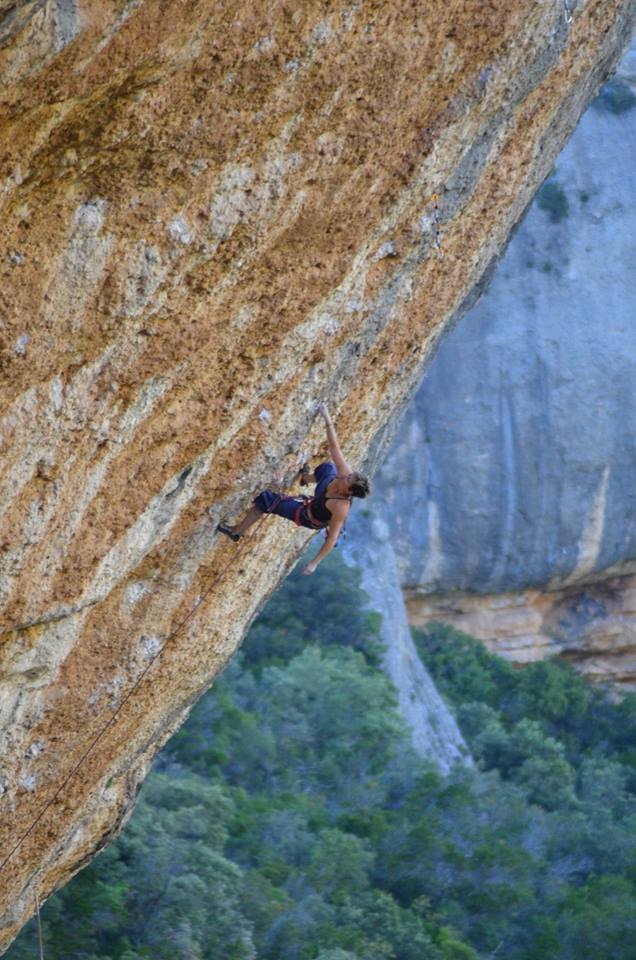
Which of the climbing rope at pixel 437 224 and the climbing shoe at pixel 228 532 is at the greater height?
the climbing rope at pixel 437 224

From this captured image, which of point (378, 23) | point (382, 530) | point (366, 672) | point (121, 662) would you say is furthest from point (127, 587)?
point (382, 530)

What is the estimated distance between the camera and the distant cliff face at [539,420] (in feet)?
95.1

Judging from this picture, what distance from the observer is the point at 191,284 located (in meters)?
6.88

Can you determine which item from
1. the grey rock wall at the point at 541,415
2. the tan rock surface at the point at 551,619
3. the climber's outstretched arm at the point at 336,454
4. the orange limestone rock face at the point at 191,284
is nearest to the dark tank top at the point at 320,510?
the climber's outstretched arm at the point at 336,454

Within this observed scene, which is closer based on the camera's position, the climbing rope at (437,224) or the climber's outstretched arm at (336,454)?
the climber's outstretched arm at (336,454)

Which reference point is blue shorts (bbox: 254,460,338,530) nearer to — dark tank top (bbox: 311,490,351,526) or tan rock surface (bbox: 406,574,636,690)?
dark tank top (bbox: 311,490,351,526)

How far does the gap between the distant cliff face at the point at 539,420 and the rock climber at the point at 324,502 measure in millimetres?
20466

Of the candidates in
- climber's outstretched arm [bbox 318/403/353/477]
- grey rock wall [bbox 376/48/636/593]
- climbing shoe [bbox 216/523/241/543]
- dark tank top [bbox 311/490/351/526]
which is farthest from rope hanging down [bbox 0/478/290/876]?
grey rock wall [bbox 376/48/636/593]

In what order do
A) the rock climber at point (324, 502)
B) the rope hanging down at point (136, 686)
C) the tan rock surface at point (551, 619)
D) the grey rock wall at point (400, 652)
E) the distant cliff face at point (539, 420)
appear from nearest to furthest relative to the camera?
1. the rock climber at point (324, 502)
2. the rope hanging down at point (136, 686)
3. the grey rock wall at point (400, 652)
4. the distant cliff face at point (539, 420)
5. the tan rock surface at point (551, 619)

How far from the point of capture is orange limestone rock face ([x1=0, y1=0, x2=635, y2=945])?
6.14 metres

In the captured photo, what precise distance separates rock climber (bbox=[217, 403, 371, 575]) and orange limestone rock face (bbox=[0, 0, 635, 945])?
0.36 feet

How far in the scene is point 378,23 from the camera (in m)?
6.97

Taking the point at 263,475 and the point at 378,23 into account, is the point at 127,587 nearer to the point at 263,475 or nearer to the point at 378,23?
the point at 263,475

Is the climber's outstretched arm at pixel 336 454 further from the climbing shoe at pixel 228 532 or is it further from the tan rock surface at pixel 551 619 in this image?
the tan rock surface at pixel 551 619
